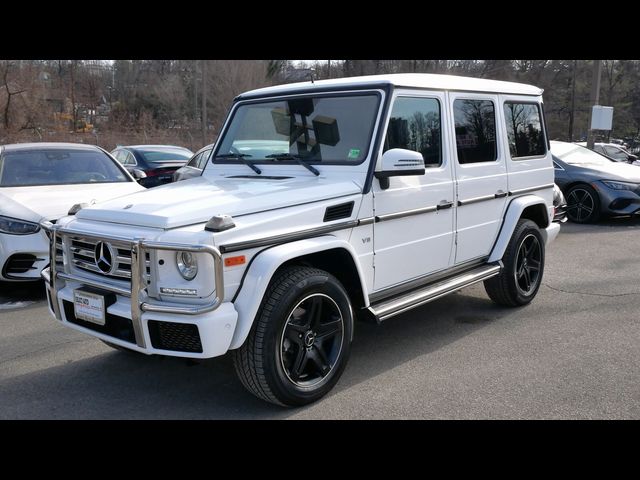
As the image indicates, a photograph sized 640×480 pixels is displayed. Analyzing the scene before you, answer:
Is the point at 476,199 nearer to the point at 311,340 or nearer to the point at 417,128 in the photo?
the point at 417,128

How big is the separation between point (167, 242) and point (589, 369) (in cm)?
318

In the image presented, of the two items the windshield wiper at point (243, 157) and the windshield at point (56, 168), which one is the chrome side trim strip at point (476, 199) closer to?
the windshield wiper at point (243, 157)

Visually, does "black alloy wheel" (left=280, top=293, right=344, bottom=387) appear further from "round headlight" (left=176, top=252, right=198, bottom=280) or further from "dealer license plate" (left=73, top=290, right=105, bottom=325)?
"dealer license plate" (left=73, top=290, right=105, bottom=325)

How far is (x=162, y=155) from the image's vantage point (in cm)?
1238

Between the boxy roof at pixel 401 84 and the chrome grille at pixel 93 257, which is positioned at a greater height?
the boxy roof at pixel 401 84

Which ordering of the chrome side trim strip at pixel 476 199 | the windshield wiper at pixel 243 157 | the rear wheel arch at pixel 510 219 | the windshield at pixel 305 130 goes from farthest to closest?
1. the rear wheel arch at pixel 510 219
2. the chrome side trim strip at pixel 476 199
3. the windshield wiper at pixel 243 157
4. the windshield at pixel 305 130

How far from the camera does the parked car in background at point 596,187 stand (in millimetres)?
10766

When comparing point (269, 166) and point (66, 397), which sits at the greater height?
point (269, 166)

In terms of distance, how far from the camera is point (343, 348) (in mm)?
3947

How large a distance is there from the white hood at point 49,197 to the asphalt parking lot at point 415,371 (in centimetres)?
96

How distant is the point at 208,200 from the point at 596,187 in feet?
30.3

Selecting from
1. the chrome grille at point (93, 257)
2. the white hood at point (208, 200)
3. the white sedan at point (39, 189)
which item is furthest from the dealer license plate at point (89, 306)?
the white sedan at point (39, 189)

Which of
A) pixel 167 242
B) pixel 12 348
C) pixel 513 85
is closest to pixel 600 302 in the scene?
pixel 513 85
